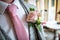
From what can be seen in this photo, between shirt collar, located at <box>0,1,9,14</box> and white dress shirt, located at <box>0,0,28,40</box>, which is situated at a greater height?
shirt collar, located at <box>0,1,9,14</box>

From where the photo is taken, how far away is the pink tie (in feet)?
2.15

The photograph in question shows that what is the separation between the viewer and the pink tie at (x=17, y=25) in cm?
66

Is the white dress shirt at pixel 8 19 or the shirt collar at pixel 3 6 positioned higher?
the shirt collar at pixel 3 6

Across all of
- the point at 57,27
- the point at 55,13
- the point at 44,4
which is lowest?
the point at 57,27

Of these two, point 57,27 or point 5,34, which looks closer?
point 5,34

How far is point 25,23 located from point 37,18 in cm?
7

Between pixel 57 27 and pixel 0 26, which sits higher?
pixel 0 26

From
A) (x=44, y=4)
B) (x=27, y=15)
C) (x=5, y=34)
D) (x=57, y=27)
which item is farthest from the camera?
(x=44, y=4)

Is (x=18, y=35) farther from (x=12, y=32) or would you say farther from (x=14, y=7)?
(x=14, y=7)

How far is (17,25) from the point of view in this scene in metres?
0.67

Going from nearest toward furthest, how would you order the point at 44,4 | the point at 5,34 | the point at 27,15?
the point at 5,34, the point at 27,15, the point at 44,4

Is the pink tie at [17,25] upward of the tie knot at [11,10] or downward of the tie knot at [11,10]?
downward

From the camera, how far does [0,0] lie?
0.72m

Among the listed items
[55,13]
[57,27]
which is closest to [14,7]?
[57,27]
